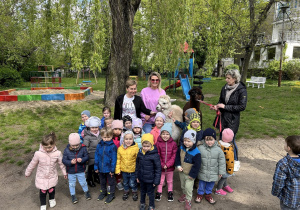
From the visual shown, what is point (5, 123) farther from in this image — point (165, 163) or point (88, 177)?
point (165, 163)

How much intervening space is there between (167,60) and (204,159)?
4116 millimetres

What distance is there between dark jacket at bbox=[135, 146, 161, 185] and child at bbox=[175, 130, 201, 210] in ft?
1.22

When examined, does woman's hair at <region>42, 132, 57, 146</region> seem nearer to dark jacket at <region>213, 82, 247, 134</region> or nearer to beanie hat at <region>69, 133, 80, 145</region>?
beanie hat at <region>69, 133, 80, 145</region>

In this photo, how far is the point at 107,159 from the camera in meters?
3.24

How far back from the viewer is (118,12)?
21.1ft

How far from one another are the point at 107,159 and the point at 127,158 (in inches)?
12.6

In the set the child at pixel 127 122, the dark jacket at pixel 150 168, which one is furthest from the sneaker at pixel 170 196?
the child at pixel 127 122

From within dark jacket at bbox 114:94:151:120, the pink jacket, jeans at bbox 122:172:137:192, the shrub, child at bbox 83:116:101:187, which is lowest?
jeans at bbox 122:172:137:192

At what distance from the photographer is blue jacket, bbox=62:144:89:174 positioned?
3158 millimetres

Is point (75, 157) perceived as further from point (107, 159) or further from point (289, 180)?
point (289, 180)

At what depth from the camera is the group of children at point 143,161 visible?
9.89 ft

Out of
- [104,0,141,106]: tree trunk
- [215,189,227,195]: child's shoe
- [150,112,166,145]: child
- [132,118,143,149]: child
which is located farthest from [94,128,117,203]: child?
[104,0,141,106]: tree trunk

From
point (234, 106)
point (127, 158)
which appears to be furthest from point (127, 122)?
point (234, 106)

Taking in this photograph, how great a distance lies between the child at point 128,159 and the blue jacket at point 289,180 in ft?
6.35
